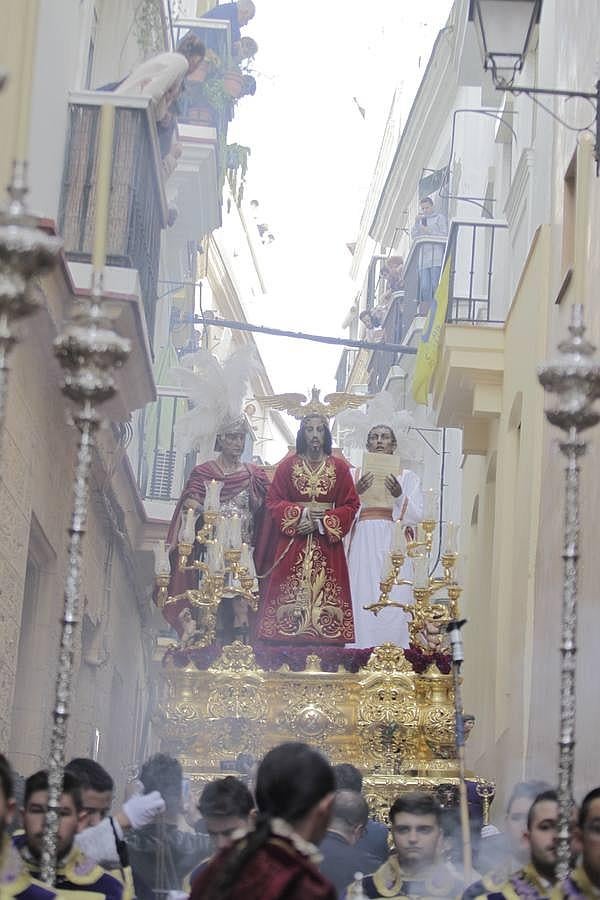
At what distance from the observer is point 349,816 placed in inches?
228

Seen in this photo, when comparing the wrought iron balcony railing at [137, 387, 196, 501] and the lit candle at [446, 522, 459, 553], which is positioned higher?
the wrought iron balcony railing at [137, 387, 196, 501]

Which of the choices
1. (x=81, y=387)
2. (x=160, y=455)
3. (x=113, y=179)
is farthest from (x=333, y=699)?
(x=160, y=455)

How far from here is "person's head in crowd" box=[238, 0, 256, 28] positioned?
1867 centimetres

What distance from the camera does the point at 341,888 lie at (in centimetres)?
548

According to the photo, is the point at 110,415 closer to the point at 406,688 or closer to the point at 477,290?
the point at 406,688

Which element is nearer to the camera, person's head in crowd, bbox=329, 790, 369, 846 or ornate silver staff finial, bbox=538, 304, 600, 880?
ornate silver staff finial, bbox=538, 304, 600, 880

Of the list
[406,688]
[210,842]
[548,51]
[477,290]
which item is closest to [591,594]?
[406,688]

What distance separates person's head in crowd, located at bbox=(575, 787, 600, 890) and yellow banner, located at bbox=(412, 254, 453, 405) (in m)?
9.11

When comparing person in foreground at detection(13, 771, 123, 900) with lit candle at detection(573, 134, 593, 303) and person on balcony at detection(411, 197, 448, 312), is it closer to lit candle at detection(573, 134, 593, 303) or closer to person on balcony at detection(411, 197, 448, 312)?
lit candle at detection(573, 134, 593, 303)

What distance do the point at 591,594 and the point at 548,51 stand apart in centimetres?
509

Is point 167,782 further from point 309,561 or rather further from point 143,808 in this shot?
point 309,561

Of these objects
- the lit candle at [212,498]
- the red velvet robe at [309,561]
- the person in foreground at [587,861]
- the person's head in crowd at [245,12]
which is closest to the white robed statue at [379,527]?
the red velvet robe at [309,561]

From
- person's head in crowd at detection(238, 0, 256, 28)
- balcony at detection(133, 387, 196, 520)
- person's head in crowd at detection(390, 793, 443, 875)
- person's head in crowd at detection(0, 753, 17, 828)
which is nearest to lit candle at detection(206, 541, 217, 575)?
person's head in crowd at detection(390, 793, 443, 875)

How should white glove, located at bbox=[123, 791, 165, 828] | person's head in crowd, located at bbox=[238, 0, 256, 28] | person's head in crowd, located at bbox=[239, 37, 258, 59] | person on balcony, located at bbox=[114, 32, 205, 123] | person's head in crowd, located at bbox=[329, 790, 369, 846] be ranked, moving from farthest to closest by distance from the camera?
person's head in crowd, located at bbox=[238, 0, 256, 28] → person's head in crowd, located at bbox=[239, 37, 258, 59] → person on balcony, located at bbox=[114, 32, 205, 123] → person's head in crowd, located at bbox=[329, 790, 369, 846] → white glove, located at bbox=[123, 791, 165, 828]
